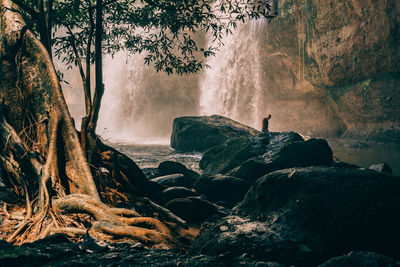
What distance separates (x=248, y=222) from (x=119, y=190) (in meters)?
2.43

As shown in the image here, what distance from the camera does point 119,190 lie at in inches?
220

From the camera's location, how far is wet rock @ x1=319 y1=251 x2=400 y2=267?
254 centimetres

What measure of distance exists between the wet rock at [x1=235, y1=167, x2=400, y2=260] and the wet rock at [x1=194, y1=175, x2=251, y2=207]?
1696 mm

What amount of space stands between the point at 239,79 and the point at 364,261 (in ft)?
80.5

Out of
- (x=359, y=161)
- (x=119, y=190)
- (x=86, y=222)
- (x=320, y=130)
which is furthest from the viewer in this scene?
(x=320, y=130)

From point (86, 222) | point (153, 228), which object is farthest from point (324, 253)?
point (86, 222)

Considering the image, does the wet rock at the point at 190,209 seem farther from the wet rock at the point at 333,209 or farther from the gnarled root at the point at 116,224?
the gnarled root at the point at 116,224

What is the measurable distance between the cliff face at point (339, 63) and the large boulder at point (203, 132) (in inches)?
303

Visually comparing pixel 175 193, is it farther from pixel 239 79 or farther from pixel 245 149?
pixel 239 79

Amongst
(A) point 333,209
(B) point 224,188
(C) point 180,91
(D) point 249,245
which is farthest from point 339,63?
(C) point 180,91

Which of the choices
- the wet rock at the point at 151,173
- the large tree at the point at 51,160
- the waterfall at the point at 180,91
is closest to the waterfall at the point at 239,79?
the waterfall at the point at 180,91

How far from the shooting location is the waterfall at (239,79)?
2553 centimetres

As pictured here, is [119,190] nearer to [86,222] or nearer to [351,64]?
[86,222]

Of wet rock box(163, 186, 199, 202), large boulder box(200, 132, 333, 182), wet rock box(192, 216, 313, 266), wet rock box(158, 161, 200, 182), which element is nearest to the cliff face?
large boulder box(200, 132, 333, 182)
